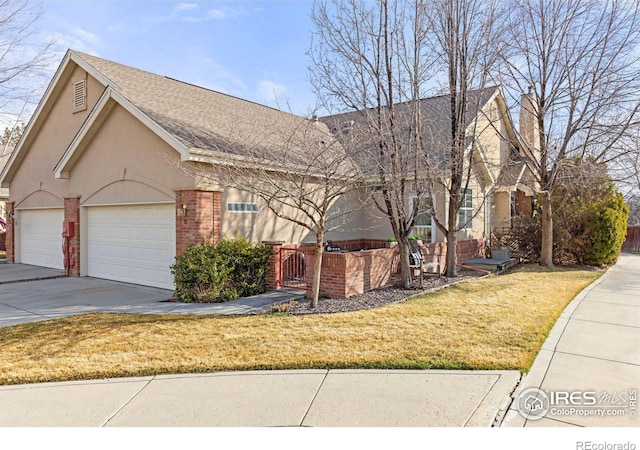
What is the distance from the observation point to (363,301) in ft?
28.7

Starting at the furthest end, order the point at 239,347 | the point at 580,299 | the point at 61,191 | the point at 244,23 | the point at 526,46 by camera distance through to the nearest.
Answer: the point at 61,191 → the point at 526,46 → the point at 244,23 → the point at 580,299 → the point at 239,347

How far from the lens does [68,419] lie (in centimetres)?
398

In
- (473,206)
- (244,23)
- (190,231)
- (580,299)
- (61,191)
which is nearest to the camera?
(580,299)

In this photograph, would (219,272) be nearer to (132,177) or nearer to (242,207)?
(242,207)

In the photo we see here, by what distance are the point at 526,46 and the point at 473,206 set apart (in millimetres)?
6147

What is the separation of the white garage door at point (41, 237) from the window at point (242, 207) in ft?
27.3

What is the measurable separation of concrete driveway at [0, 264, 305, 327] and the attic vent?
6.10 metres

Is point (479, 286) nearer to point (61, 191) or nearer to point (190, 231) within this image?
point (190, 231)

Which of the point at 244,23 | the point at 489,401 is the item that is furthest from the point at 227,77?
the point at 489,401

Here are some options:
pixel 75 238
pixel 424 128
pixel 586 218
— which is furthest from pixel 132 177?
pixel 586 218

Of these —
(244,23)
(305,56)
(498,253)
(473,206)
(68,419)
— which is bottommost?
(68,419)

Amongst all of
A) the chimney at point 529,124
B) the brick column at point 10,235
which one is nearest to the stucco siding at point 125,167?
the brick column at point 10,235

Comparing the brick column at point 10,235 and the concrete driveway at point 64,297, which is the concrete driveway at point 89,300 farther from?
the brick column at point 10,235

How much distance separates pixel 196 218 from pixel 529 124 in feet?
41.0
